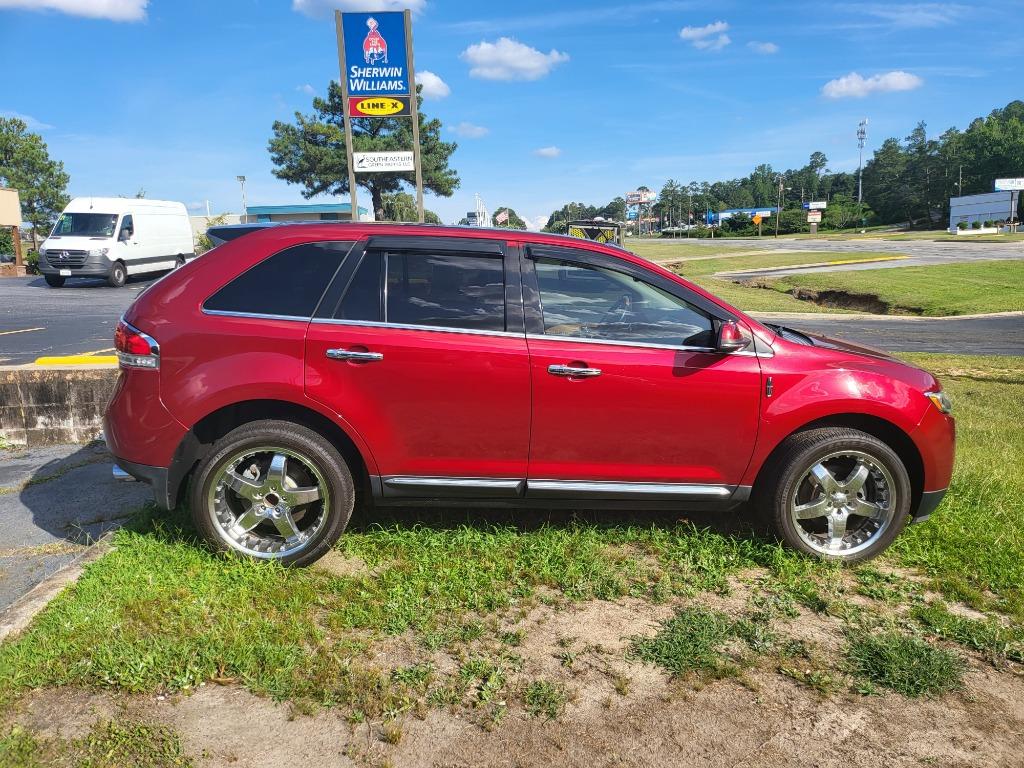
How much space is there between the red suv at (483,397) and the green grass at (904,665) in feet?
2.83

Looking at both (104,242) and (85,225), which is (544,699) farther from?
(85,225)

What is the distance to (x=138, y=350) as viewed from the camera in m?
3.76

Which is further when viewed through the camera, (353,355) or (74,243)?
(74,243)

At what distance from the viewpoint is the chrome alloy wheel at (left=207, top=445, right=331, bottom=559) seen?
3.79 meters

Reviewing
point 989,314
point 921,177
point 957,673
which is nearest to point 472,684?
point 957,673

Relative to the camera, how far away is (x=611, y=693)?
112 inches

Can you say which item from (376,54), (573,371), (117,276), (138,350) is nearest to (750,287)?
(376,54)

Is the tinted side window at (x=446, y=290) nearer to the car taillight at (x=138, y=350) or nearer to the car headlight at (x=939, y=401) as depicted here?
the car taillight at (x=138, y=350)

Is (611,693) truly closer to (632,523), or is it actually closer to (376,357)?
(632,523)

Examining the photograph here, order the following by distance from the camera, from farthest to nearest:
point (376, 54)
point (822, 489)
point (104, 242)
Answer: point (104, 242)
point (376, 54)
point (822, 489)

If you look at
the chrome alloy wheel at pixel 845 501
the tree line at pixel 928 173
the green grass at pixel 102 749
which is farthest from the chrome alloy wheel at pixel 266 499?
the tree line at pixel 928 173

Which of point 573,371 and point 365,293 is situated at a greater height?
point 365,293

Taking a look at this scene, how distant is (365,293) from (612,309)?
4.34ft

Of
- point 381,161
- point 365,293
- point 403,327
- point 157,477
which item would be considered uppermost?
point 381,161
